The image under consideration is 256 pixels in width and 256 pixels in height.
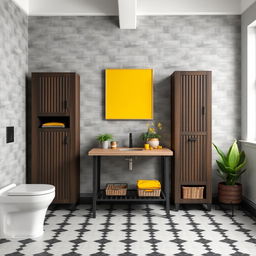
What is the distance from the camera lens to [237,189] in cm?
475

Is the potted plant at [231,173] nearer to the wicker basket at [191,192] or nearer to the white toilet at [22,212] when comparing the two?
the wicker basket at [191,192]

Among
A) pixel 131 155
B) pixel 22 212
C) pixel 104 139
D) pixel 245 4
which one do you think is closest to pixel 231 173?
pixel 131 155

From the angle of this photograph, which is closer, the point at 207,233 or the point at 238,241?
the point at 238,241

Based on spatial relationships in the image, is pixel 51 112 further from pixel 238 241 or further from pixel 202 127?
pixel 238 241

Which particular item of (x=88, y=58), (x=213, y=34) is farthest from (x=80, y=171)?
(x=213, y=34)

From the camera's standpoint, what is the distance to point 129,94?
204 inches

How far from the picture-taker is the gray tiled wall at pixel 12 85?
13.8 feet

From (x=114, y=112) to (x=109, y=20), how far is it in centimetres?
139

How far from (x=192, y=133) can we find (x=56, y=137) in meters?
1.88

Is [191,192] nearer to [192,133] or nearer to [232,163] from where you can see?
[232,163]

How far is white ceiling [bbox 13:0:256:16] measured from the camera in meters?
5.15

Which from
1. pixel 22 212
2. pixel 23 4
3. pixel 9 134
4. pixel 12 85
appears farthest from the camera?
A: pixel 23 4

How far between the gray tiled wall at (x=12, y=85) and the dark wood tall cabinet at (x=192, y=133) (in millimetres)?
2152

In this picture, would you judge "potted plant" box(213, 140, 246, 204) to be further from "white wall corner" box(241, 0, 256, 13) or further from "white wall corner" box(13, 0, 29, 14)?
"white wall corner" box(13, 0, 29, 14)
